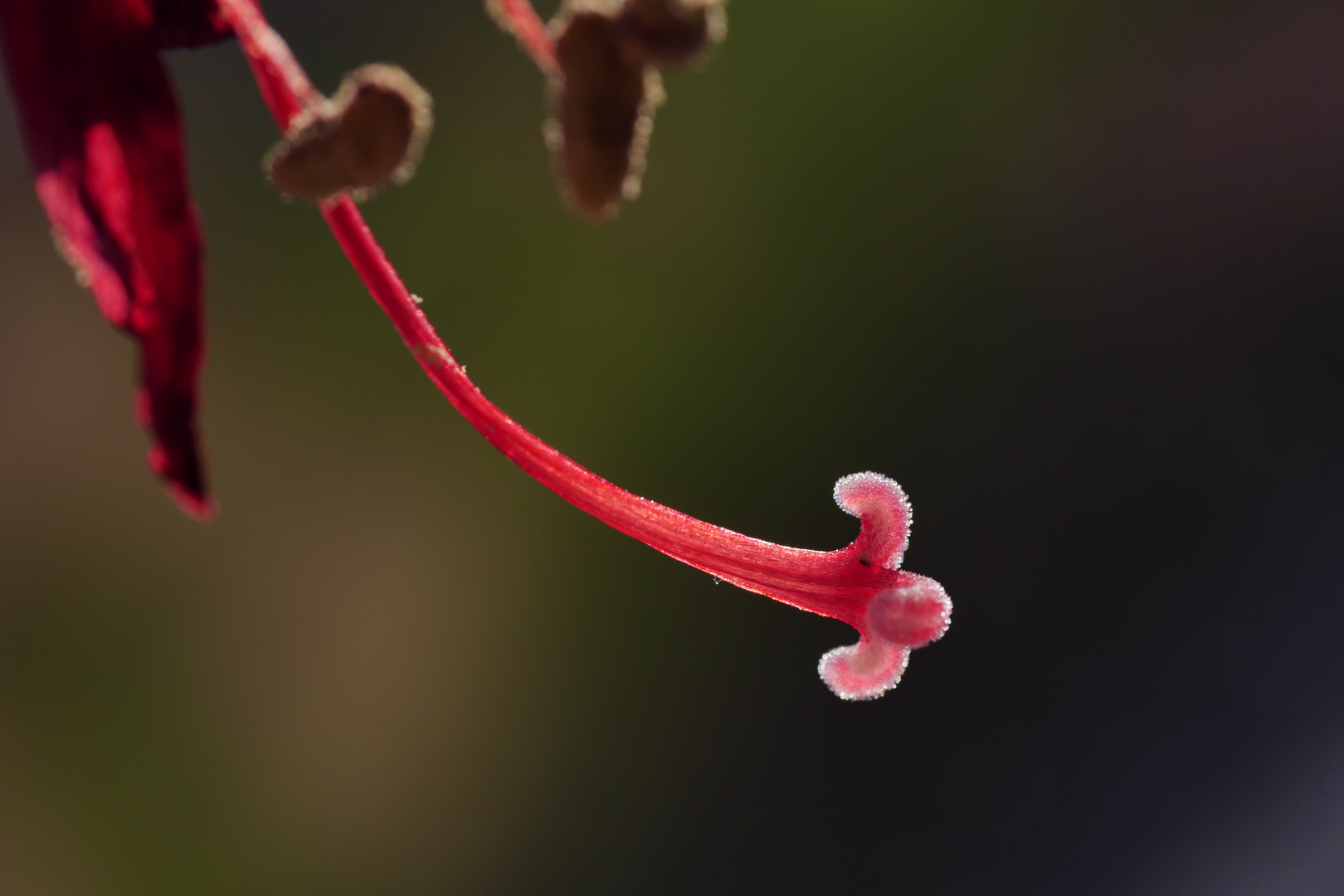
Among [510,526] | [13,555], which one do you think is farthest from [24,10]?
[510,526]

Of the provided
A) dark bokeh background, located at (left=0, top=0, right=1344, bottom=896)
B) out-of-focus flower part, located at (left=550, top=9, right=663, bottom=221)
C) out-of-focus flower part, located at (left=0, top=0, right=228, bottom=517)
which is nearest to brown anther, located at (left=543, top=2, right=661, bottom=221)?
out-of-focus flower part, located at (left=550, top=9, right=663, bottom=221)

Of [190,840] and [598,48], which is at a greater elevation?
[598,48]

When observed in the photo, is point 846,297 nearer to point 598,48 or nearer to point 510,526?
point 510,526

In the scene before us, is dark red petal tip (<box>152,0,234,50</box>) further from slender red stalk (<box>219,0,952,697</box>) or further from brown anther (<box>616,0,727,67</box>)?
brown anther (<box>616,0,727,67</box>)

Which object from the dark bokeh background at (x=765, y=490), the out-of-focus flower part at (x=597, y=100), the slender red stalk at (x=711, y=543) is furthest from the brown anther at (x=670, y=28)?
the dark bokeh background at (x=765, y=490)

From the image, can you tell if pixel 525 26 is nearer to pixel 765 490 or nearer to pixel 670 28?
pixel 670 28

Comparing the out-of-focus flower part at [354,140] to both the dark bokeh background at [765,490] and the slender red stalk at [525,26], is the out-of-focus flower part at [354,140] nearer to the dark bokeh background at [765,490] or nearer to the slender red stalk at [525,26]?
the slender red stalk at [525,26]
